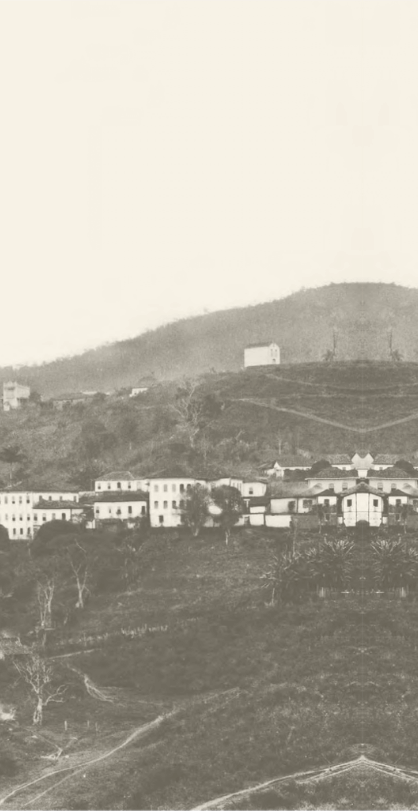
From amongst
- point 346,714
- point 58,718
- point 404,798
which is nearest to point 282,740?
point 346,714

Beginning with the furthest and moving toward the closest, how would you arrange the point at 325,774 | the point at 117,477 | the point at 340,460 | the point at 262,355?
the point at 262,355
the point at 340,460
the point at 117,477
the point at 325,774

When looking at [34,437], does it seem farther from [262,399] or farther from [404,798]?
[404,798]

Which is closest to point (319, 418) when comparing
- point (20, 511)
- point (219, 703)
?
point (20, 511)

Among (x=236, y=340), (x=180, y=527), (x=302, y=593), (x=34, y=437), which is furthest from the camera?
(x=236, y=340)

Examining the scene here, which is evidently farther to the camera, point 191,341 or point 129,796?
point 191,341

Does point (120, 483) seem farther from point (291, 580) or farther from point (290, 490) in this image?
point (291, 580)
